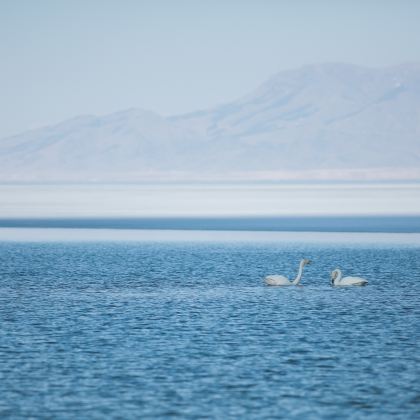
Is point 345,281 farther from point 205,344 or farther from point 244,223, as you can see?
point 244,223

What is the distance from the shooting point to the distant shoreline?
6162 cm

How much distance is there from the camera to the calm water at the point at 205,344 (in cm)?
1573

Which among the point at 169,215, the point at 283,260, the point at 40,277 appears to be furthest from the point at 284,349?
the point at 169,215

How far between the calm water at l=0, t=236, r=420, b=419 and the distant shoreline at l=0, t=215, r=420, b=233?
24123mm

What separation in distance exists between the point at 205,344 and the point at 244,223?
155ft

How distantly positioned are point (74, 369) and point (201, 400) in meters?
2.96

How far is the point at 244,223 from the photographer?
67.8m

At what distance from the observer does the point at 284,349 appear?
1992 cm

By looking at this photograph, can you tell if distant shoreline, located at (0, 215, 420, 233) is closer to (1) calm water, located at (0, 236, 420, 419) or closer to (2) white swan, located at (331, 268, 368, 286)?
(1) calm water, located at (0, 236, 420, 419)

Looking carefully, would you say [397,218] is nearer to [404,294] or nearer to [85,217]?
[85,217]

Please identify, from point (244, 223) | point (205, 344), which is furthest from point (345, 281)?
point (244, 223)

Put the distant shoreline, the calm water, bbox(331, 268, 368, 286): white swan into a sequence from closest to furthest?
the calm water → bbox(331, 268, 368, 286): white swan → the distant shoreline

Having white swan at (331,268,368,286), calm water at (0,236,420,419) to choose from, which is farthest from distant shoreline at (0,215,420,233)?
white swan at (331,268,368,286)

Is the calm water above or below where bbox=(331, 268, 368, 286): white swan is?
below
